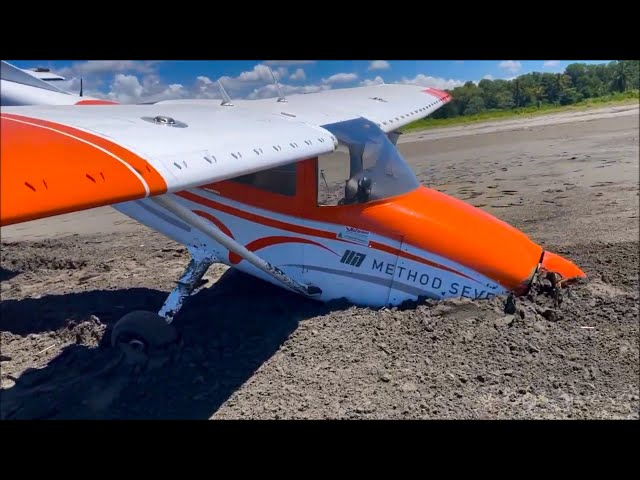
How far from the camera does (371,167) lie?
5332 mm

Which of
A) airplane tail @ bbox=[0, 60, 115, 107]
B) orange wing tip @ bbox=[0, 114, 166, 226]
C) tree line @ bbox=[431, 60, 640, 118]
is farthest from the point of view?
tree line @ bbox=[431, 60, 640, 118]

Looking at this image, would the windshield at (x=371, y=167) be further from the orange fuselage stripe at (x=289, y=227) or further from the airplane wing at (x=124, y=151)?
the orange fuselage stripe at (x=289, y=227)

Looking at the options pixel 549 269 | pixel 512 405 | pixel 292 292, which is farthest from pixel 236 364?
pixel 549 269

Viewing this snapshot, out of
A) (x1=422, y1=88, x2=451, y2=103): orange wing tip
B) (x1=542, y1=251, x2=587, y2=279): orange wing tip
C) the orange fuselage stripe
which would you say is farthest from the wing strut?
(x1=422, y1=88, x2=451, y2=103): orange wing tip

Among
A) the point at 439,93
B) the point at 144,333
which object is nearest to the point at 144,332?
the point at 144,333

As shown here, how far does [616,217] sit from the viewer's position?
8.44 meters

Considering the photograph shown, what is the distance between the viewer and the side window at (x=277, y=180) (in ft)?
17.6

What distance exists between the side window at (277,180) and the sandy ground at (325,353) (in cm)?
121

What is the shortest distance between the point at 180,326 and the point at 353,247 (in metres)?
1.96

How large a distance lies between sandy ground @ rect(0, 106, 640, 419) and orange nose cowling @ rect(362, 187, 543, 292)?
32 centimetres

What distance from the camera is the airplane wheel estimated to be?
494cm

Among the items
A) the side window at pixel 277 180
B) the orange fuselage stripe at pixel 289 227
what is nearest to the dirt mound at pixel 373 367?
the orange fuselage stripe at pixel 289 227

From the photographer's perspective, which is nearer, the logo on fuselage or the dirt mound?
the dirt mound

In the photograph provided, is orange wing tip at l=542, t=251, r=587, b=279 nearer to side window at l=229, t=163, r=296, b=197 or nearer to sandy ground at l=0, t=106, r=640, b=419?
sandy ground at l=0, t=106, r=640, b=419
